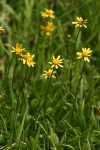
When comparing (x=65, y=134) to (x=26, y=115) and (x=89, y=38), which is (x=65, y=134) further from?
(x=89, y=38)

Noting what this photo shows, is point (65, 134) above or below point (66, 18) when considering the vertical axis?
below

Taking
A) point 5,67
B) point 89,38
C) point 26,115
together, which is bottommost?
point 26,115

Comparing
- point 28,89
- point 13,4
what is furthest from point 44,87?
point 13,4

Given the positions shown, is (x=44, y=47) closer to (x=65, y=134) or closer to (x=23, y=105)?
(x=23, y=105)

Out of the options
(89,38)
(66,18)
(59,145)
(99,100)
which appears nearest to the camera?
(59,145)

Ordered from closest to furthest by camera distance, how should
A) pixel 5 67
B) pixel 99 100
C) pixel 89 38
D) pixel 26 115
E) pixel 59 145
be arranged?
1. pixel 59 145
2. pixel 26 115
3. pixel 99 100
4. pixel 5 67
5. pixel 89 38

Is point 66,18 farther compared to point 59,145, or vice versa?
point 66,18
